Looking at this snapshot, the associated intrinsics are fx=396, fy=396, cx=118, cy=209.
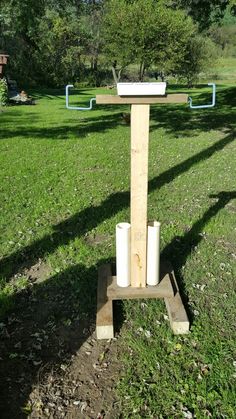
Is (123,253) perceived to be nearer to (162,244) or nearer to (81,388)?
(81,388)

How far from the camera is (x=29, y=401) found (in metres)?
3.23

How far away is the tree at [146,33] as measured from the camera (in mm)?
22641

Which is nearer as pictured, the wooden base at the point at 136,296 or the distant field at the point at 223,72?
the wooden base at the point at 136,296

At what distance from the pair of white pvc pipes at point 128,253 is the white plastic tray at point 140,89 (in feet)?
4.40

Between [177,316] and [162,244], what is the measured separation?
73.1 inches

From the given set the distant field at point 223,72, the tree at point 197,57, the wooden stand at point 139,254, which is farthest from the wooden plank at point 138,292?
the distant field at point 223,72

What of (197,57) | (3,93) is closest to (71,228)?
(3,93)

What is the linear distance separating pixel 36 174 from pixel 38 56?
31.4m

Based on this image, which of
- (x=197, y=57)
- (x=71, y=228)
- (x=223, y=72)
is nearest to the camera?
(x=71, y=228)

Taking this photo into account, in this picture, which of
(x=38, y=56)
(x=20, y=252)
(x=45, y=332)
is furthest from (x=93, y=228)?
(x=38, y=56)

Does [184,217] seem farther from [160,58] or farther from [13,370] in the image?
[160,58]

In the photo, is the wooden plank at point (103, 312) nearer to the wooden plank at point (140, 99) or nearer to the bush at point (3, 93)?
the wooden plank at point (140, 99)

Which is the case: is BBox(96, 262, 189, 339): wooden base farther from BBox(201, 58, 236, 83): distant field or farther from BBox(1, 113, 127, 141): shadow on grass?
BBox(201, 58, 236, 83): distant field

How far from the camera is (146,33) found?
74.8 ft
